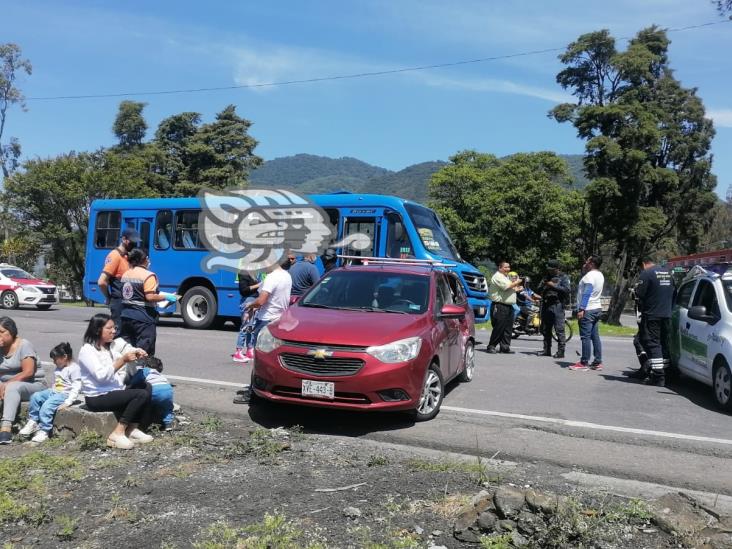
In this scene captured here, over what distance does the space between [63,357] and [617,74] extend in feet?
111

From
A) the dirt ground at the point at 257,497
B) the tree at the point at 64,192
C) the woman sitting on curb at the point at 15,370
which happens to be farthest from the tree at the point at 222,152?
the dirt ground at the point at 257,497

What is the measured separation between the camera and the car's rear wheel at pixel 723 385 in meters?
7.70

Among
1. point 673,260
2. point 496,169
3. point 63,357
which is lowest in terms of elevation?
point 63,357

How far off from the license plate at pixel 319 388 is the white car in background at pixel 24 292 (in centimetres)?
1918

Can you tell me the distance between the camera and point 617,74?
3416 cm

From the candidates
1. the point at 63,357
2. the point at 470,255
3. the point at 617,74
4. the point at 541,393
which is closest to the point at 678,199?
the point at 617,74

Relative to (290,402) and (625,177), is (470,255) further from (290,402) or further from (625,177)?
(290,402)

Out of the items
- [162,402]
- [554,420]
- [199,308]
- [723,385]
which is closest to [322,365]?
[162,402]

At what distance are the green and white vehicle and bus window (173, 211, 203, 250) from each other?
10930 millimetres

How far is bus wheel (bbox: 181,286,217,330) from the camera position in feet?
51.9

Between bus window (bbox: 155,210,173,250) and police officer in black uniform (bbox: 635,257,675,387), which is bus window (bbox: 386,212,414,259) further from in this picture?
bus window (bbox: 155,210,173,250)

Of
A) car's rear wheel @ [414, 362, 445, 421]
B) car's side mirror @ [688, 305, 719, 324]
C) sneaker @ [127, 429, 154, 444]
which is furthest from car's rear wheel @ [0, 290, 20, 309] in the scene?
car's side mirror @ [688, 305, 719, 324]

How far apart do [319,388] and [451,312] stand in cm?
184

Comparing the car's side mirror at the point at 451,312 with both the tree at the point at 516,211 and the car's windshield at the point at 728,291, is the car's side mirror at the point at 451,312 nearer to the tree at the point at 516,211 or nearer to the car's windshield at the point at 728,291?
the car's windshield at the point at 728,291
